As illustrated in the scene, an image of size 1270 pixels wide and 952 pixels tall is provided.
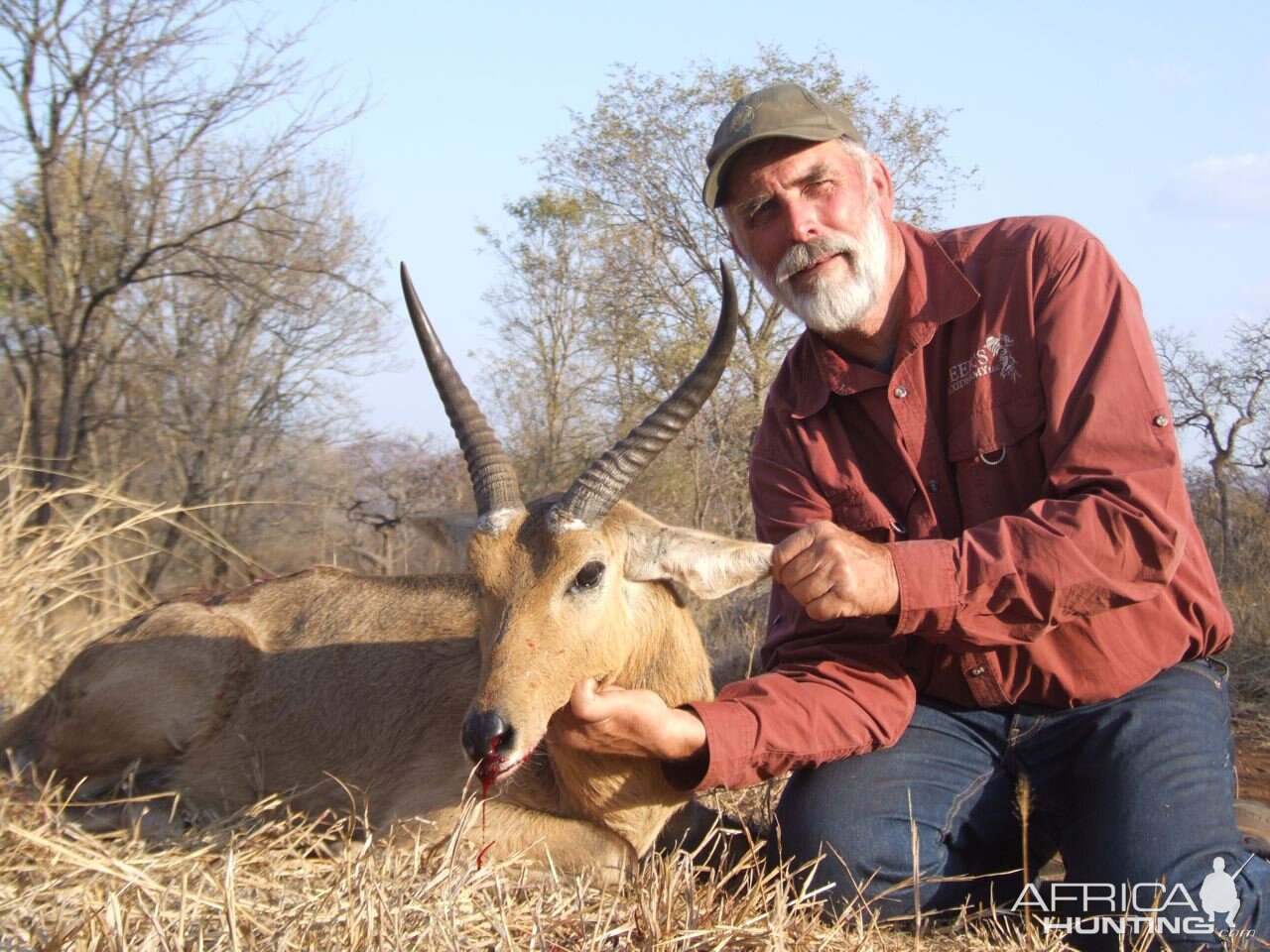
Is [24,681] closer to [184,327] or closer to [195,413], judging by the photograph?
[195,413]

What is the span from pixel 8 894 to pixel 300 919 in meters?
1.07

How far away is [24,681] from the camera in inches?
274

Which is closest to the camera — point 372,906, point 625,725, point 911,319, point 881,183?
point 372,906

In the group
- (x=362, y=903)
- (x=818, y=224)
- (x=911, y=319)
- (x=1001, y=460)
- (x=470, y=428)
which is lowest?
(x=362, y=903)

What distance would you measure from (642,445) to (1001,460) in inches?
53.2

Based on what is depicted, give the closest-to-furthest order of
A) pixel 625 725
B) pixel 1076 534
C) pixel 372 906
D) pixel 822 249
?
pixel 372 906 → pixel 1076 534 → pixel 625 725 → pixel 822 249

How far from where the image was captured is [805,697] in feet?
14.1

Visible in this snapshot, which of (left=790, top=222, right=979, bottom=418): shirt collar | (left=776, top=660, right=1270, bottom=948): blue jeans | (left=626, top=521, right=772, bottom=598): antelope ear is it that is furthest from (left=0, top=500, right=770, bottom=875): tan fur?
(left=790, top=222, right=979, bottom=418): shirt collar

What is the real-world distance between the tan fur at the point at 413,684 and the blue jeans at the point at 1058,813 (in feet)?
2.43

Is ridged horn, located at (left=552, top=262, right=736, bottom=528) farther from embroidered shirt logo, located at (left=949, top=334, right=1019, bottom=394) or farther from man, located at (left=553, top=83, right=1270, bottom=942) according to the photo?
embroidered shirt logo, located at (left=949, top=334, right=1019, bottom=394)

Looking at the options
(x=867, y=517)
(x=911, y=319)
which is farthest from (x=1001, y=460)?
(x=911, y=319)

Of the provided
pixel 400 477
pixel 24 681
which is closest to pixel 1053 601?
pixel 24 681

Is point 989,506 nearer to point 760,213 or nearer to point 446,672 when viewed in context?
point 760,213

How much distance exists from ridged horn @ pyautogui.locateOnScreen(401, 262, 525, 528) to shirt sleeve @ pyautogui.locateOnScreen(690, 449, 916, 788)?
3.65 ft
